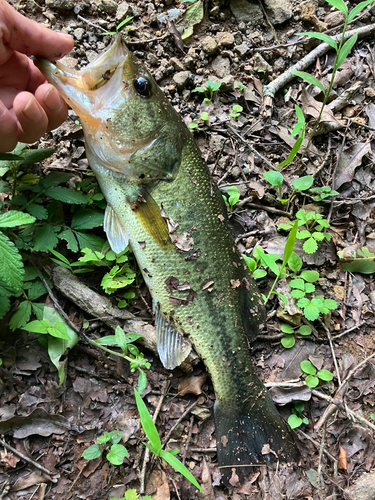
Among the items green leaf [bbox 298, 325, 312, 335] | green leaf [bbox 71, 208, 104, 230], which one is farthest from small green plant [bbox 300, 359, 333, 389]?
green leaf [bbox 71, 208, 104, 230]

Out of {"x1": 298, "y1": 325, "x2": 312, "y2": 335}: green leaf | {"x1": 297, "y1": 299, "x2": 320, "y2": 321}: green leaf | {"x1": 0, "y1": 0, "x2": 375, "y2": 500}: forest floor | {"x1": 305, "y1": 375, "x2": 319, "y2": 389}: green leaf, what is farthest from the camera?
{"x1": 298, "y1": 325, "x2": 312, "y2": 335}: green leaf

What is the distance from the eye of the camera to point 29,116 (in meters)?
2.01

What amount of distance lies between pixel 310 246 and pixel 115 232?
1.53m

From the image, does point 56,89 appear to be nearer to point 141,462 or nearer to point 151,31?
point 151,31

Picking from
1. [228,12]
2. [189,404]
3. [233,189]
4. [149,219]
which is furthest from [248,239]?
[228,12]

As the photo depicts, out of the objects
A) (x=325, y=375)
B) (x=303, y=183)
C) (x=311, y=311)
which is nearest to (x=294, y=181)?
(x=303, y=183)

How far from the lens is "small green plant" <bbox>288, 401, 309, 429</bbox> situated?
2334mm

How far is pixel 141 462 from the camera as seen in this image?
2084 millimetres

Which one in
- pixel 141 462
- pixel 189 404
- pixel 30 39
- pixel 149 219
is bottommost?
pixel 189 404

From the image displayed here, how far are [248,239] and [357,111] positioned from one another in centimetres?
→ 193

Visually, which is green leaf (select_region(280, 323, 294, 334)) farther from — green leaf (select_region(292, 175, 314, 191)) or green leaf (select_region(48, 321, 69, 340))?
green leaf (select_region(48, 321, 69, 340))

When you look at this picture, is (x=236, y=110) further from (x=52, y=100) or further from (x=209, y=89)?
(x=52, y=100)

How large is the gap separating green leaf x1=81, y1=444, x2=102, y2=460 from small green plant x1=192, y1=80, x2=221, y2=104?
2.96 metres

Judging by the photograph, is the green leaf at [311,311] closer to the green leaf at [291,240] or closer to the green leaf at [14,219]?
the green leaf at [291,240]
